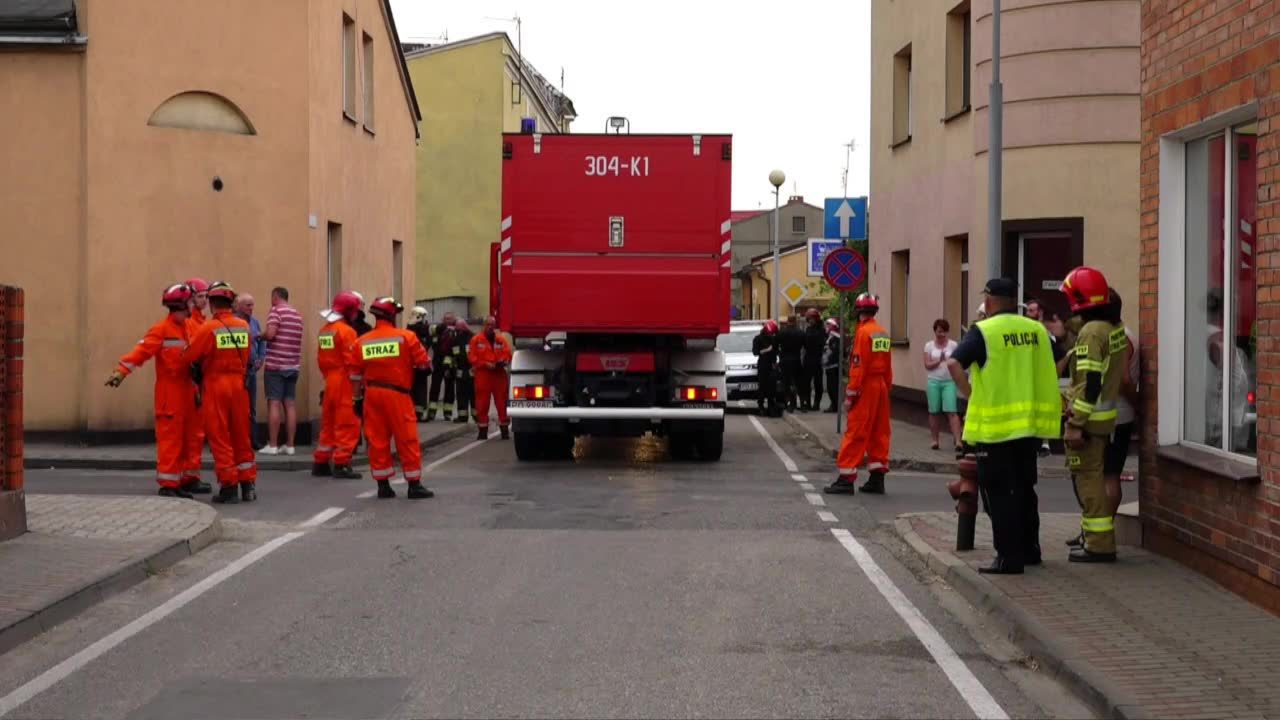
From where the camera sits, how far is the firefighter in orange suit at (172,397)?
43.5ft

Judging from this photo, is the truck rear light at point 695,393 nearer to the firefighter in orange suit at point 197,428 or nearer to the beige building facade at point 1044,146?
the beige building facade at point 1044,146

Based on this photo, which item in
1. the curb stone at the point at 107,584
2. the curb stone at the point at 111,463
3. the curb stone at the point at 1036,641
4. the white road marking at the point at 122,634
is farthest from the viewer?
the curb stone at the point at 111,463

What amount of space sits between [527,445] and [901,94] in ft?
37.0

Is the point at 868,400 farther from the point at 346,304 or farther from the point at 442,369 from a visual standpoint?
the point at 442,369

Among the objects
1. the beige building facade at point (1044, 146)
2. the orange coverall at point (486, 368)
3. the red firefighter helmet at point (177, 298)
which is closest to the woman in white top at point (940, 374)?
the beige building facade at point (1044, 146)

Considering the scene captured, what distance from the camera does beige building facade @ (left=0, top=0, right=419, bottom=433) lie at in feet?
61.5

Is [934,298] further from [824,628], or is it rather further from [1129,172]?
[824,628]

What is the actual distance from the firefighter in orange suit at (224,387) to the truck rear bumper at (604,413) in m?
4.21

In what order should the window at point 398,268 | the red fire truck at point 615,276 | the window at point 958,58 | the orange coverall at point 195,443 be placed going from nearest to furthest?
Result: the orange coverall at point 195,443
the red fire truck at point 615,276
the window at point 958,58
the window at point 398,268

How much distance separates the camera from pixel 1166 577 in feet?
29.6

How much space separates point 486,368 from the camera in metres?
21.8

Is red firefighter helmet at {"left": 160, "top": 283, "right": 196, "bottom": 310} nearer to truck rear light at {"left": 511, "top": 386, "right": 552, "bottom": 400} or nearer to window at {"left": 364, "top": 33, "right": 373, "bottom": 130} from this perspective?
truck rear light at {"left": 511, "top": 386, "right": 552, "bottom": 400}

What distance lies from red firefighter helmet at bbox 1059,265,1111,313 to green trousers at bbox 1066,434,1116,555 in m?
0.80

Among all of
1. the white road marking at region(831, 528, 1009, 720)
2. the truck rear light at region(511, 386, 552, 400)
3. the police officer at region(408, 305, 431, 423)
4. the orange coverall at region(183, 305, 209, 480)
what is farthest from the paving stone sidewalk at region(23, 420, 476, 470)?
the white road marking at region(831, 528, 1009, 720)
